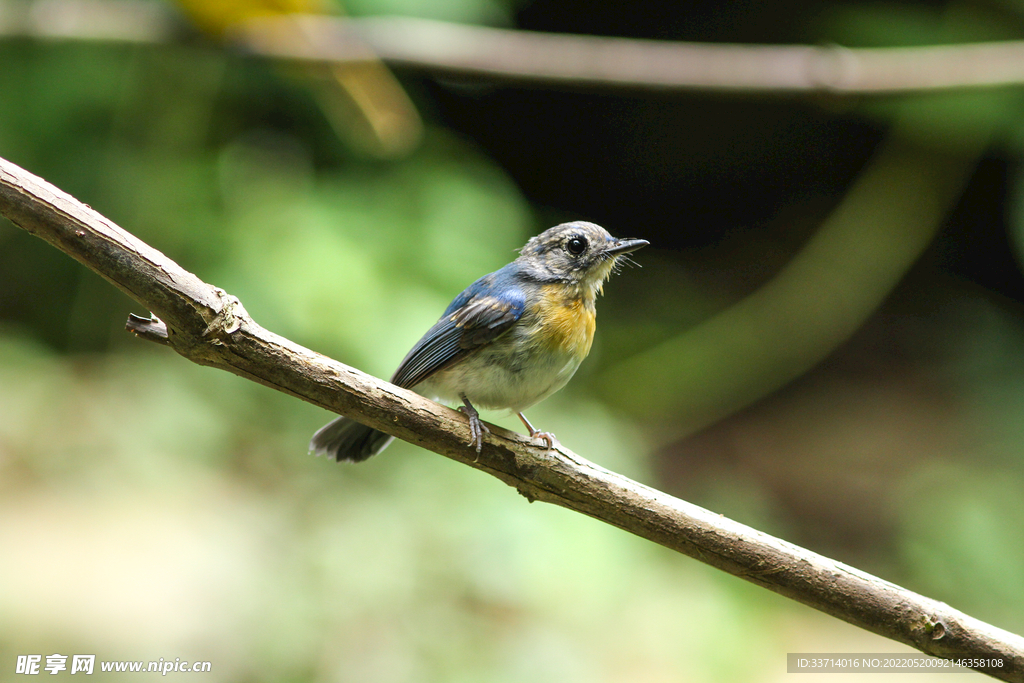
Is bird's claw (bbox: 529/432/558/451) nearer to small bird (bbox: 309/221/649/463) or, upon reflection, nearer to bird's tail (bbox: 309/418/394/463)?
small bird (bbox: 309/221/649/463)

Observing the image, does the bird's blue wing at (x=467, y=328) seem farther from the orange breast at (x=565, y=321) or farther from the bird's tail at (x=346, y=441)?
the bird's tail at (x=346, y=441)

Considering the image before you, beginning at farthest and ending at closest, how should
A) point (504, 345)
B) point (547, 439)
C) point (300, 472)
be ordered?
1. point (300, 472)
2. point (504, 345)
3. point (547, 439)

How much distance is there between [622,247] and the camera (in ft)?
10.1

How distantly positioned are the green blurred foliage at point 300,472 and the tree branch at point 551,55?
0.59 m

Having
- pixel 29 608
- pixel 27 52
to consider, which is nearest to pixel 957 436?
pixel 29 608

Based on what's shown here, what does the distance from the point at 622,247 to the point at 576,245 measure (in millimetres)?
214

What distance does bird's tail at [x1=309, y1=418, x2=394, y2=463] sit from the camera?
9.62ft

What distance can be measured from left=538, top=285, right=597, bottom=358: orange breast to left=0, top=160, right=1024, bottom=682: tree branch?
613mm

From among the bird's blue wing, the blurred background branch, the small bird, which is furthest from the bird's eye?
the blurred background branch

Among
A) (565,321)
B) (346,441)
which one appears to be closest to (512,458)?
(565,321)

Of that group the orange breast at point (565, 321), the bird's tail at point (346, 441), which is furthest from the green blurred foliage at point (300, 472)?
the orange breast at point (565, 321)

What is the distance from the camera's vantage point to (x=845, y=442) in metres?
6.94

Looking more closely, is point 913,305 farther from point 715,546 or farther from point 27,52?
point 27,52

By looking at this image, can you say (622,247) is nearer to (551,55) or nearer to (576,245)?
(576,245)
